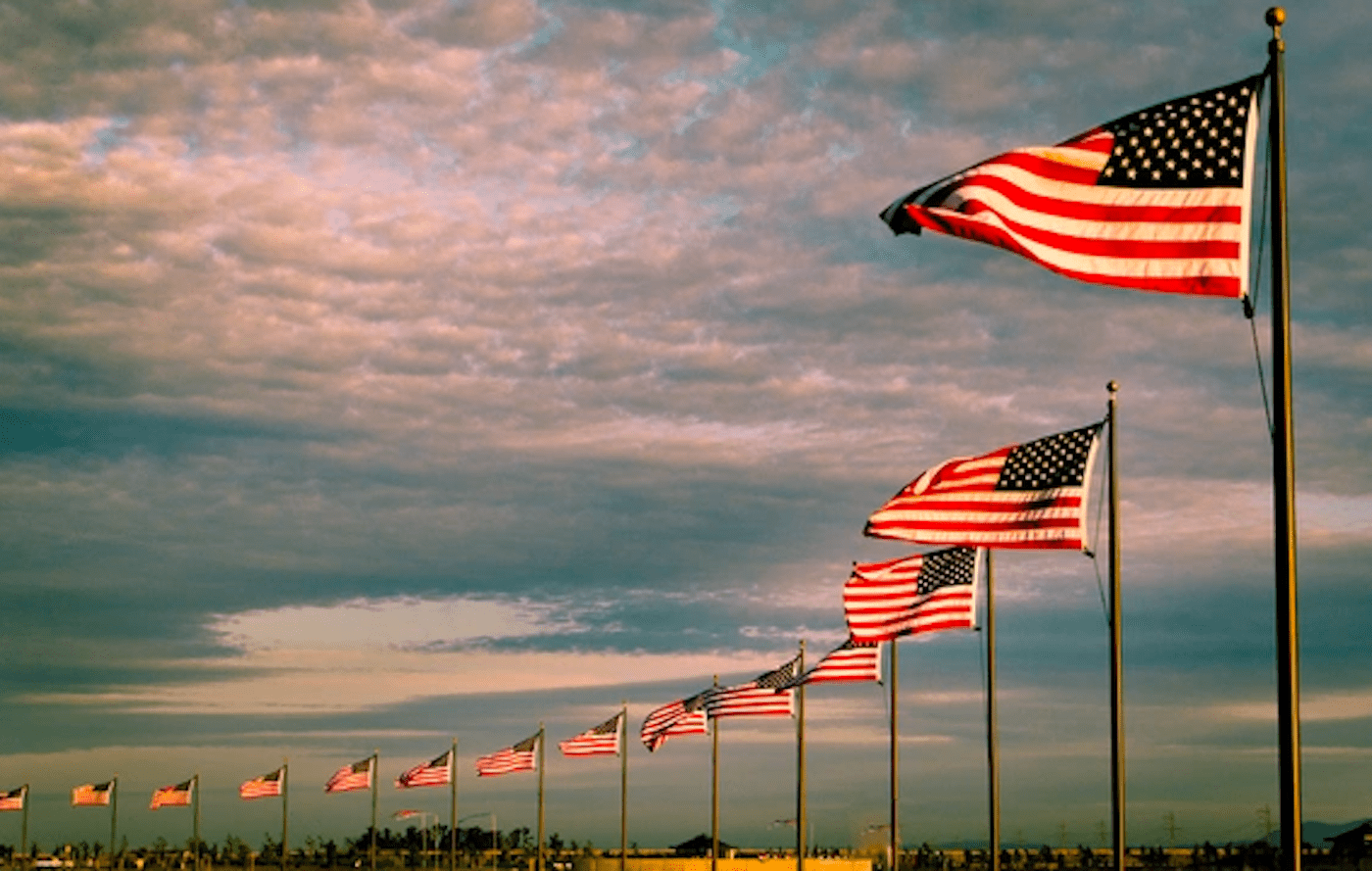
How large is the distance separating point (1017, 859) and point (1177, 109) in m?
175

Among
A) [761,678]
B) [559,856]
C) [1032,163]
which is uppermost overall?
[1032,163]

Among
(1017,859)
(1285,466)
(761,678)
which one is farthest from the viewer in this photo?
(1017,859)

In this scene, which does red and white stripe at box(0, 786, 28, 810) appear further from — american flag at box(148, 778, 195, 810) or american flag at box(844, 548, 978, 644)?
american flag at box(844, 548, 978, 644)

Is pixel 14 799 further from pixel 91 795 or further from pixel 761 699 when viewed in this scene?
pixel 761 699

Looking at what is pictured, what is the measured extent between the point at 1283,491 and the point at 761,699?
145 ft

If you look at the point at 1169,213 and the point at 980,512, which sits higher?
the point at 1169,213

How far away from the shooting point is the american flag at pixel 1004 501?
3134 centimetres

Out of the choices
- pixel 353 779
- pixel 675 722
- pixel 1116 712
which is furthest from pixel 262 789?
pixel 1116 712

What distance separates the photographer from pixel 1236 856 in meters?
170

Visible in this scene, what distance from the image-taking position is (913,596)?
1651 inches

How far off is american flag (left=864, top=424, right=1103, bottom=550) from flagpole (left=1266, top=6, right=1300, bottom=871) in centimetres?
1225

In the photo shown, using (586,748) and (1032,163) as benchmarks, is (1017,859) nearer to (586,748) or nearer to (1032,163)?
(586,748)

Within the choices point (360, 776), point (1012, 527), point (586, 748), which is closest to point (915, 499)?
point (1012, 527)

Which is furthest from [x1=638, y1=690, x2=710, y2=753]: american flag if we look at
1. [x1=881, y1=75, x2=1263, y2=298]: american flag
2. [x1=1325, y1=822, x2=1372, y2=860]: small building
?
[x1=1325, y1=822, x2=1372, y2=860]: small building
